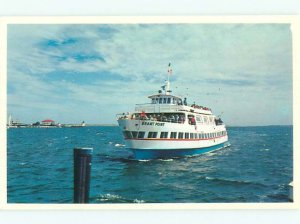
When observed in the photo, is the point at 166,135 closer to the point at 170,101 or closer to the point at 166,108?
the point at 166,108

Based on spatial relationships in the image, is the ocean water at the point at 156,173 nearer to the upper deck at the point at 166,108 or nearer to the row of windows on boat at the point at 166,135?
the upper deck at the point at 166,108

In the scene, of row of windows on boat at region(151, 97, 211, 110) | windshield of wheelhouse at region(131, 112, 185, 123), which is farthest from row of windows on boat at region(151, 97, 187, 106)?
windshield of wheelhouse at region(131, 112, 185, 123)

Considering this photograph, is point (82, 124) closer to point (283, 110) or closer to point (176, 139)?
point (176, 139)

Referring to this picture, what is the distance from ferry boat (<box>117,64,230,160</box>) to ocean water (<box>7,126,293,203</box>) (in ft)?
1.58

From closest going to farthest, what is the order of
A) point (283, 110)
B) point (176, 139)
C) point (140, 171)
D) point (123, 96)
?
point (283, 110) < point (123, 96) < point (140, 171) < point (176, 139)

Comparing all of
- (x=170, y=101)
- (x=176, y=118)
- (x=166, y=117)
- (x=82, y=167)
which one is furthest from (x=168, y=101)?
(x=82, y=167)

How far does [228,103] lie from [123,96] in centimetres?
138

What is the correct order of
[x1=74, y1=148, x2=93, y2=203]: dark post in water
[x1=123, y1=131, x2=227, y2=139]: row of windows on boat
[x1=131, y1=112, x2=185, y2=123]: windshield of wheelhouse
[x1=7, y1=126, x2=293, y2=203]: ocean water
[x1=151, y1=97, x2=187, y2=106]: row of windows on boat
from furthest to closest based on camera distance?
[x1=123, y1=131, x2=227, y2=139]: row of windows on boat → [x1=131, y1=112, x2=185, y2=123]: windshield of wheelhouse → [x1=151, y1=97, x2=187, y2=106]: row of windows on boat → [x1=7, y1=126, x2=293, y2=203]: ocean water → [x1=74, y1=148, x2=93, y2=203]: dark post in water

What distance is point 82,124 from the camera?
15.5ft

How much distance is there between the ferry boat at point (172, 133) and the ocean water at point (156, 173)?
481 millimetres

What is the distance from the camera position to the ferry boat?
5758 millimetres

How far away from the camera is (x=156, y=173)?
5.05m

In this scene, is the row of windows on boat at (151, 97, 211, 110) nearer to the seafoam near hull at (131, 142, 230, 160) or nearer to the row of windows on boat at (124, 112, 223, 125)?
the row of windows on boat at (124, 112, 223, 125)
